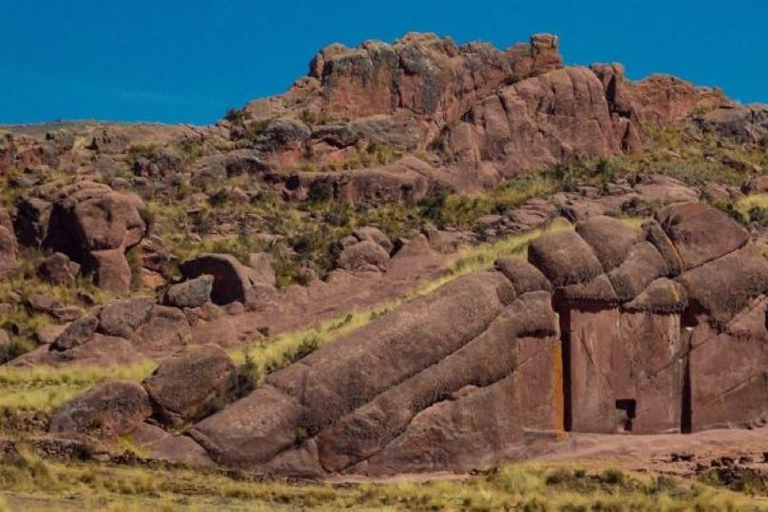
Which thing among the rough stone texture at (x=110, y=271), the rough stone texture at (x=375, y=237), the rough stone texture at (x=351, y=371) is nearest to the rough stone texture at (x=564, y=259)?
the rough stone texture at (x=351, y=371)

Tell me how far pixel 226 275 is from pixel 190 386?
9.77m

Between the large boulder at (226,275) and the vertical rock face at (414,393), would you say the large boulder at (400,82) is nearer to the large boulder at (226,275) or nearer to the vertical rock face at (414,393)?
the large boulder at (226,275)

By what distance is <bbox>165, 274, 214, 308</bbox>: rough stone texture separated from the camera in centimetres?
3309

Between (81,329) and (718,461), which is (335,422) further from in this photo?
(81,329)

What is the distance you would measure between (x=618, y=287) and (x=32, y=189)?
2285 centimetres

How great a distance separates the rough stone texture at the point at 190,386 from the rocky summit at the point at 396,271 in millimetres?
61

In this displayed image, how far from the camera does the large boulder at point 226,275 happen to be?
1335 inches

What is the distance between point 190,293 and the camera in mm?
33281

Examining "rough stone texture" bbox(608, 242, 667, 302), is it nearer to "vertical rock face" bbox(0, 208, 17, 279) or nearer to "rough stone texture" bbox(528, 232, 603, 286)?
"rough stone texture" bbox(528, 232, 603, 286)

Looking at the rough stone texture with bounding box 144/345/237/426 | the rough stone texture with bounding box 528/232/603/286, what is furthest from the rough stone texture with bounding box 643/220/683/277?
the rough stone texture with bounding box 144/345/237/426

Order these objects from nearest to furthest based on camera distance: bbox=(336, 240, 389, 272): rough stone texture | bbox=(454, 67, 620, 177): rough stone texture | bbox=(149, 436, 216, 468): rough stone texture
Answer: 1. bbox=(149, 436, 216, 468): rough stone texture
2. bbox=(336, 240, 389, 272): rough stone texture
3. bbox=(454, 67, 620, 177): rough stone texture

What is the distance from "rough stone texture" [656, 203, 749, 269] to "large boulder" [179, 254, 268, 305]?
11905 mm

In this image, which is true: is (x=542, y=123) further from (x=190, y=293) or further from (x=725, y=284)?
(x=725, y=284)

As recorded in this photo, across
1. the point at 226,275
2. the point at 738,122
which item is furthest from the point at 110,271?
the point at 738,122
